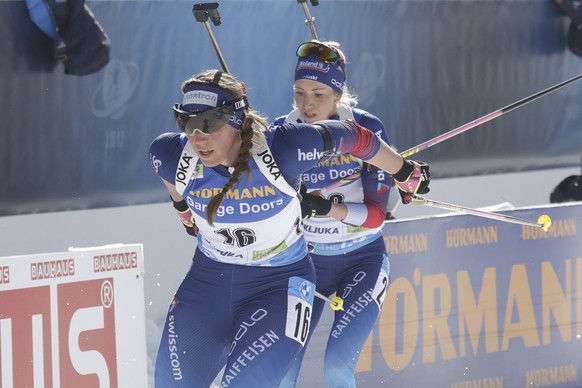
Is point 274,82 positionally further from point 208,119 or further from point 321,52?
point 208,119

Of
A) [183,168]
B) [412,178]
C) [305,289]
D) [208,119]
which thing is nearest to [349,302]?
[412,178]

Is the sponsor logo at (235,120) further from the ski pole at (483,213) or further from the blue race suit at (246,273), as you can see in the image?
the ski pole at (483,213)

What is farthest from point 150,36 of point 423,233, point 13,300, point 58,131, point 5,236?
point 13,300

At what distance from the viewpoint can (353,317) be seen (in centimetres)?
555

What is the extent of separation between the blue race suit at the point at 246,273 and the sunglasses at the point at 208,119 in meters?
0.17

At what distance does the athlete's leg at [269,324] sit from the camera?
14.8 feet

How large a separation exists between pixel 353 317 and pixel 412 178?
708 millimetres

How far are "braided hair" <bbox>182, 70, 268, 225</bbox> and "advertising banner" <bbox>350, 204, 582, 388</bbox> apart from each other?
2.33 m

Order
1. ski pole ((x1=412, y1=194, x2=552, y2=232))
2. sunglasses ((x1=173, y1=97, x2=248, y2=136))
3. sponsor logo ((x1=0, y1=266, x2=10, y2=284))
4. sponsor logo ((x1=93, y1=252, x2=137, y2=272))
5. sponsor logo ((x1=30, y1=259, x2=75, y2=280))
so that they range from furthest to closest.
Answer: ski pole ((x1=412, y1=194, x2=552, y2=232)) < sponsor logo ((x1=93, y1=252, x2=137, y2=272)) < sponsor logo ((x1=30, y1=259, x2=75, y2=280)) < sponsor logo ((x1=0, y1=266, x2=10, y2=284)) < sunglasses ((x1=173, y1=97, x2=248, y2=136))

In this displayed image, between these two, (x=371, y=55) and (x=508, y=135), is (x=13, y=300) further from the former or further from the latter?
(x=508, y=135)

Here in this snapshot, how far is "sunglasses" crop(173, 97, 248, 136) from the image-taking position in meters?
4.48

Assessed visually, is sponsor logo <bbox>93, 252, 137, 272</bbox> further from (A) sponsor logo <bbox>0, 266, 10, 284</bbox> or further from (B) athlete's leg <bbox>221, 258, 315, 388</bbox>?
(B) athlete's leg <bbox>221, 258, 315, 388</bbox>

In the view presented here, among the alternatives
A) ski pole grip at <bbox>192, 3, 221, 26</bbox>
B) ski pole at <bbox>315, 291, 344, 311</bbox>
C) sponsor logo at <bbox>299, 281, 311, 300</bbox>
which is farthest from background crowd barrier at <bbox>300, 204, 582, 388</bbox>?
sponsor logo at <bbox>299, 281, 311, 300</bbox>

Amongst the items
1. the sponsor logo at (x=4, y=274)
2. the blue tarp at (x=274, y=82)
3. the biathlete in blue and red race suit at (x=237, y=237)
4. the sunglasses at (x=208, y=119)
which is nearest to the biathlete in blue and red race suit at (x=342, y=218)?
the biathlete in blue and red race suit at (x=237, y=237)
